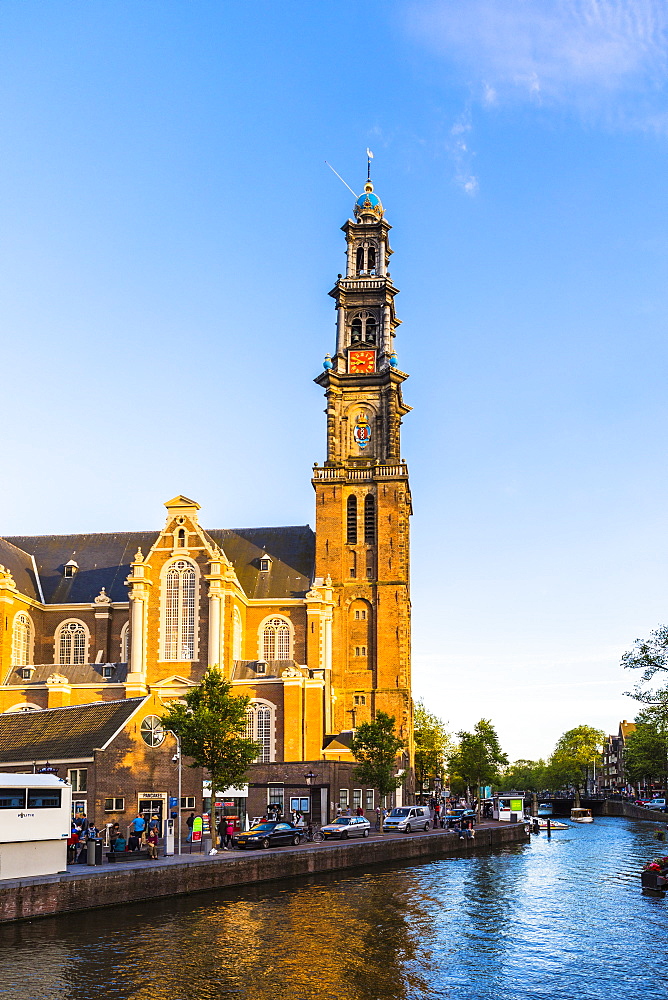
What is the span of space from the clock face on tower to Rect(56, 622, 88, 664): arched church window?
35456 millimetres

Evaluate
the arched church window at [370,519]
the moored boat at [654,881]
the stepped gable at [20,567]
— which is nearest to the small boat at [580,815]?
the arched church window at [370,519]

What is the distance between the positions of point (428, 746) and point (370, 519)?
49.7m

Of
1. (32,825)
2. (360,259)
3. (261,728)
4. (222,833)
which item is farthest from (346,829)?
(360,259)

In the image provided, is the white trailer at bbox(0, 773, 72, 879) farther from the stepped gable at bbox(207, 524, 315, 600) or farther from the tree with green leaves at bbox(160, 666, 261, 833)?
the stepped gable at bbox(207, 524, 315, 600)

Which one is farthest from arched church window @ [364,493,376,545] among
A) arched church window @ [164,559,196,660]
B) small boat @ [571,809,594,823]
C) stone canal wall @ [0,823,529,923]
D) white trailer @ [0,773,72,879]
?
white trailer @ [0,773,72,879]

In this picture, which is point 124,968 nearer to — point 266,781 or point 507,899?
point 507,899

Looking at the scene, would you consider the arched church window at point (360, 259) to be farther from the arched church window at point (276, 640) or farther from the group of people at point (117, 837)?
the group of people at point (117, 837)

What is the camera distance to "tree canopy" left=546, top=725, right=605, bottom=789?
163 metres

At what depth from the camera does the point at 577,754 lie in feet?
549

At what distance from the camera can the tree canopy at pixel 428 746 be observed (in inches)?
4980

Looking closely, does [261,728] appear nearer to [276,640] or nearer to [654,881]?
[276,640]

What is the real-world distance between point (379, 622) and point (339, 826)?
104 ft

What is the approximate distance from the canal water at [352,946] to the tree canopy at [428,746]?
8506 cm

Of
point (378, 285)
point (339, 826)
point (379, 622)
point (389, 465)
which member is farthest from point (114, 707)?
point (378, 285)
